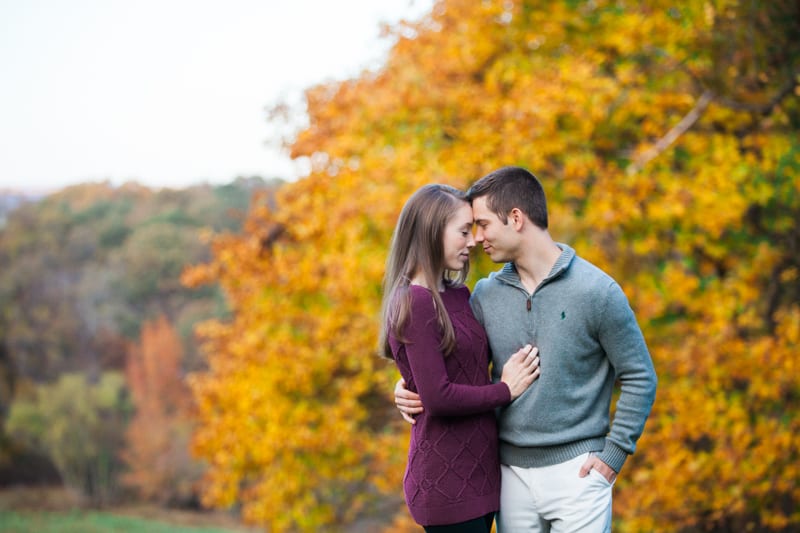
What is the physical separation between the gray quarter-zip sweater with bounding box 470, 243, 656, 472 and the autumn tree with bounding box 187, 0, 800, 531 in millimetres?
2593

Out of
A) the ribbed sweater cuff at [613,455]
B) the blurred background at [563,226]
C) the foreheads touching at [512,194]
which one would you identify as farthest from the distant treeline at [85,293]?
the ribbed sweater cuff at [613,455]

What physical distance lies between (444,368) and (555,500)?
0.51 meters

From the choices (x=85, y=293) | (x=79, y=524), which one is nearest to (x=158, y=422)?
(x=79, y=524)

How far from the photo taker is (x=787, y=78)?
15.0 ft

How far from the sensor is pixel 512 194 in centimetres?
257

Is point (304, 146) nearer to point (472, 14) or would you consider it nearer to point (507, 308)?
point (472, 14)

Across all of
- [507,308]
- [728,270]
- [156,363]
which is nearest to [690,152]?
[728,270]

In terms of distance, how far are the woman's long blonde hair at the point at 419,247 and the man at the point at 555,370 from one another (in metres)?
0.14

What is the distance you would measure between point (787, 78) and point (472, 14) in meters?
4.15

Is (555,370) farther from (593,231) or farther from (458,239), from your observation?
(593,231)

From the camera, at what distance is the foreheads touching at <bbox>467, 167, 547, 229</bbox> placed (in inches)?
101

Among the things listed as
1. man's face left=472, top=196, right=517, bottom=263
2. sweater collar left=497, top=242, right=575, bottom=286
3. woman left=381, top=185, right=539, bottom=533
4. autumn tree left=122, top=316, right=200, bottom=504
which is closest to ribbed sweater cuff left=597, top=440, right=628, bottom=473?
woman left=381, top=185, right=539, bottom=533

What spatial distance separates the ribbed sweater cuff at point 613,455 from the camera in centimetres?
243

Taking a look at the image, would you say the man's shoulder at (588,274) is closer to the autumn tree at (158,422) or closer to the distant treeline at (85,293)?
the autumn tree at (158,422)
